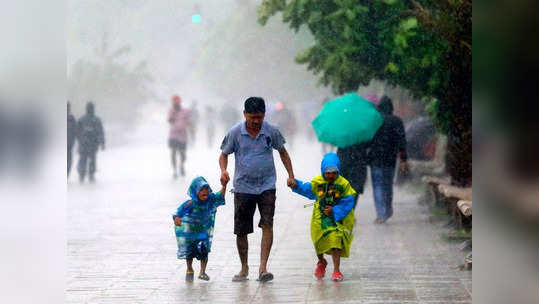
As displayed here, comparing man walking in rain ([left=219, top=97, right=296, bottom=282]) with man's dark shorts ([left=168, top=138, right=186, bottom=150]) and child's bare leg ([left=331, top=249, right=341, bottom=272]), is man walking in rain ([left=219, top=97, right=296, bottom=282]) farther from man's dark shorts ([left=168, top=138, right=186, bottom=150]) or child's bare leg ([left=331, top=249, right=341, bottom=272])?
man's dark shorts ([left=168, top=138, right=186, bottom=150])

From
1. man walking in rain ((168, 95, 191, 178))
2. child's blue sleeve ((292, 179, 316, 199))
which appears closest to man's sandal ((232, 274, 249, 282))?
child's blue sleeve ((292, 179, 316, 199))

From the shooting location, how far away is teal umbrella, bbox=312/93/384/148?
13.4 metres

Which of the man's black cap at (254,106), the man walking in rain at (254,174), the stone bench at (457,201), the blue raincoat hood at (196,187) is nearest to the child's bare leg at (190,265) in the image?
the man walking in rain at (254,174)

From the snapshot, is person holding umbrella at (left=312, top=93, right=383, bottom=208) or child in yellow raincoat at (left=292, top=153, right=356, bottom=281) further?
person holding umbrella at (left=312, top=93, right=383, bottom=208)

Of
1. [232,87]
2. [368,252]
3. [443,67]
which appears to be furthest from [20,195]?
[232,87]

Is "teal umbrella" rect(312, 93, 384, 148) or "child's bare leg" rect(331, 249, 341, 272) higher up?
Answer: "teal umbrella" rect(312, 93, 384, 148)

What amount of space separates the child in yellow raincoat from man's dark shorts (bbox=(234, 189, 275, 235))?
0.88 feet

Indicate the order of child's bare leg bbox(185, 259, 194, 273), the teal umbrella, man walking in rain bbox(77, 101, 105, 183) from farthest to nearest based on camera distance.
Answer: man walking in rain bbox(77, 101, 105, 183) → the teal umbrella → child's bare leg bbox(185, 259, 194, 273)

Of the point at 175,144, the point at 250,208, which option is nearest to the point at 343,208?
the point at 250,208

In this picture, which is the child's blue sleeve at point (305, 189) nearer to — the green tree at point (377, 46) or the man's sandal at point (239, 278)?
the man's sandal at point (239, 278)

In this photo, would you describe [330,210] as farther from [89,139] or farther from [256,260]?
[89,139]

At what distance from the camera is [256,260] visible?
10523 millimetres

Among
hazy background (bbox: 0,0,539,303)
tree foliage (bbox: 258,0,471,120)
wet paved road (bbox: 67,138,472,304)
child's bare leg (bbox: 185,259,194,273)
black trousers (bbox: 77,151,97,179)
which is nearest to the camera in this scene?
hazy background (bbox: 0,0,539,303)

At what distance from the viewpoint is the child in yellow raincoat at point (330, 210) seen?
359 inches
